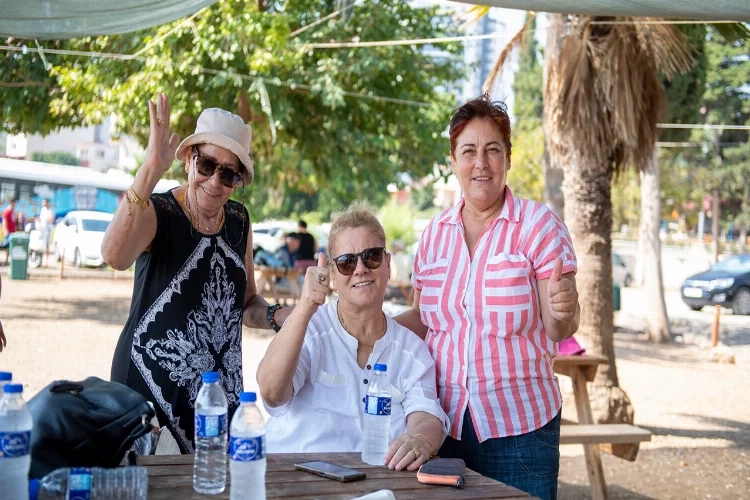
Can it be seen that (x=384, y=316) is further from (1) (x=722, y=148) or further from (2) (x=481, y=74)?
(2) (x=481, y=74)

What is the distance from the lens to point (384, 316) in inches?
130

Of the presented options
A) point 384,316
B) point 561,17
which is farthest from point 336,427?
point 561,17

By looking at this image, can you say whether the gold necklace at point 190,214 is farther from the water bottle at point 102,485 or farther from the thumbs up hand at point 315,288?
the water bottle at point 102,485

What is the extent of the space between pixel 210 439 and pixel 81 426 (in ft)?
1.24

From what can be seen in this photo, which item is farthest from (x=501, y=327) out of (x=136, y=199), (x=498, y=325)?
(x=136, y=199)

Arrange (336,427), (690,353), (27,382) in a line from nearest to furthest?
(336,427)
(27,382)
(690,353)

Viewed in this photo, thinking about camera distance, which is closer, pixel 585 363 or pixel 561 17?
pixel 585 363

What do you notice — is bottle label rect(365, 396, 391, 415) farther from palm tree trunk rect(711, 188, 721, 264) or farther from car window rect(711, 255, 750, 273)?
palm tree trunk rect(711, 188, 721, 264)

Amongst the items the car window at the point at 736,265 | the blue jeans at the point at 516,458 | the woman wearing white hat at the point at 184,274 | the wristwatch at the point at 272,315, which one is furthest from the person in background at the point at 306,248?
the blue jeans at the point at 516,458

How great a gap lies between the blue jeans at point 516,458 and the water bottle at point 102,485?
1325 millimetres

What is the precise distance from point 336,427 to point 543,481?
32.3 inches

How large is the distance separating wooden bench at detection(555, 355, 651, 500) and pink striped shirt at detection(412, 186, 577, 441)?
9.20ft

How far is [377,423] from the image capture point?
2799 mm

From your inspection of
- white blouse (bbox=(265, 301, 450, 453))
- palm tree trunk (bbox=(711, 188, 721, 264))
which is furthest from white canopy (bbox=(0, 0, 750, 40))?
palm tree trunk (bbox=(711, 188, 721, 264))
